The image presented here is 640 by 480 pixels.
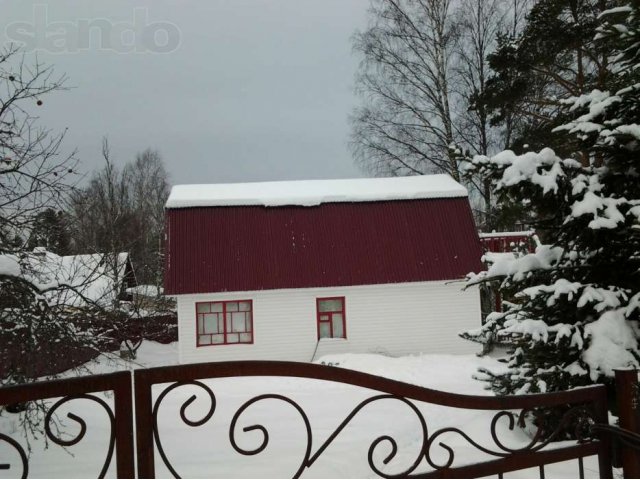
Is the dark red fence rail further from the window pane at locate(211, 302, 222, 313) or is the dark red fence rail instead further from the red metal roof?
the window pane at locate(211, 302, 222, 313)

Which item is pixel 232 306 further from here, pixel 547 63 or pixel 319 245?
pixel 547 63

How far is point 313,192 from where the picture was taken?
1647cm

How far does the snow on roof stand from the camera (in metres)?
15.7

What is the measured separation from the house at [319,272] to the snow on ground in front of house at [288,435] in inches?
103

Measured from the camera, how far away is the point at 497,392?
6.46 m

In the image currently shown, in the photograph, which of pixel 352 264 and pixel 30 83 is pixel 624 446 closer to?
pixel 30 83

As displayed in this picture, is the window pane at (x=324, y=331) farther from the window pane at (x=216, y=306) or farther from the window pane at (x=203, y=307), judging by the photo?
the window pane at (x=203, y=307)

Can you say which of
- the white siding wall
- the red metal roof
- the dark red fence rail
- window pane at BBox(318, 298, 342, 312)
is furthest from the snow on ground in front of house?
the dark red fence rail

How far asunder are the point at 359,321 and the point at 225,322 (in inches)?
150

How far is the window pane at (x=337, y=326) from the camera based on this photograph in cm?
1513

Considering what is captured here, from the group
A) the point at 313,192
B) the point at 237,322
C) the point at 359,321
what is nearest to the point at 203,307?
the point at 237,322

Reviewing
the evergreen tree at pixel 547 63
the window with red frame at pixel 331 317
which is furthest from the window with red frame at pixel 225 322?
the evergreen tree at pixel 547 63

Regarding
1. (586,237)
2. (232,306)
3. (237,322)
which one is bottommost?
(237,322)

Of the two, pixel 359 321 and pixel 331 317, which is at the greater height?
pixel 331 317
